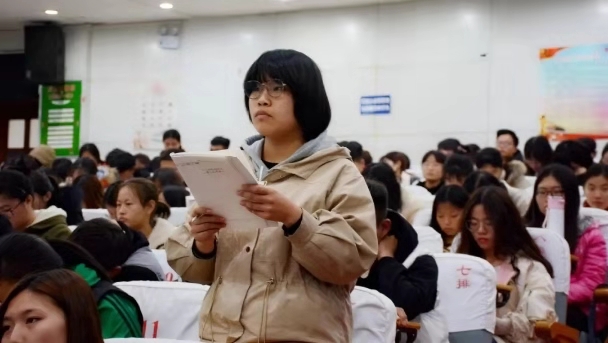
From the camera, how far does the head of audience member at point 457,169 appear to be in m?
7.84

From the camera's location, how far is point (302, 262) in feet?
7.69

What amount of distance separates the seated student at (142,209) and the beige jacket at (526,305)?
2143 millimetres

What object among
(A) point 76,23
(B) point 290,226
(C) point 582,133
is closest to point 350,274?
(B) point 290,226

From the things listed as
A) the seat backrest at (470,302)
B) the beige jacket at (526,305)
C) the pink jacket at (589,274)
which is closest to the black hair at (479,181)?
the pink jacket at (589,274)

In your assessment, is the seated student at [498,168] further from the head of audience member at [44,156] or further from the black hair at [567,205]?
the head of audience member at [44,156]

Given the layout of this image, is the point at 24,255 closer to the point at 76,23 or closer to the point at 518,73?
the point at 518,73

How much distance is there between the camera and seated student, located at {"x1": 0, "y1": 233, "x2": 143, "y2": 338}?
3.07m

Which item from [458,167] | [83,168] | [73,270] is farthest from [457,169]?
[73,270]

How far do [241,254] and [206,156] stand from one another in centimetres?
33

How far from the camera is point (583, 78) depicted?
1166 centimetres

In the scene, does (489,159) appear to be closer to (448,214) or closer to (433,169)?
(433,169)

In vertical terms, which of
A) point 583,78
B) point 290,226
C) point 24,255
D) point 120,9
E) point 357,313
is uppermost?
point 120,9

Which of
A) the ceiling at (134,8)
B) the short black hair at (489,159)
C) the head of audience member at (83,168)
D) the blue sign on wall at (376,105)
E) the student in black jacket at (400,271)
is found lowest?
the student in black jacket at (400,271)

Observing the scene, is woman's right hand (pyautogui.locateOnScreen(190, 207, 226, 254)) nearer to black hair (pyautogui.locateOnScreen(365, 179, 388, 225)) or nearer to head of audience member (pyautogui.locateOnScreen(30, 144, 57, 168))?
black hair (pyautogui.locateOnScreen(365, 179, 388, 225))
